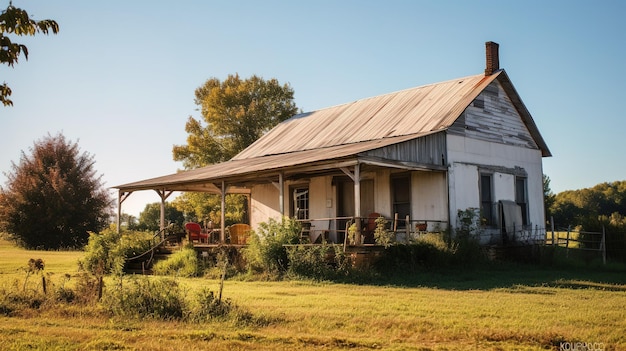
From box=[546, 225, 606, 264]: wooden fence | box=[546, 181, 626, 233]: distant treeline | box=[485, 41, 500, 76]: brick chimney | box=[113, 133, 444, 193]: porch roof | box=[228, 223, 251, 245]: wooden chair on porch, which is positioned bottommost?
box=[546, 225, 606, 264]: wooden fence

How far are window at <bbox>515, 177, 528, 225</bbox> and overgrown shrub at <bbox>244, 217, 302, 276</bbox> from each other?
9542 millimetres

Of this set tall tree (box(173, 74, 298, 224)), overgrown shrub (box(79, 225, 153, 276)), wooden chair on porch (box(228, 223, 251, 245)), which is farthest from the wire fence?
tall tree (box(173, 74, 298, 224))

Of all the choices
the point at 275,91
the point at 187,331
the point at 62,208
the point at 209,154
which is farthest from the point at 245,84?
the point at 187,331

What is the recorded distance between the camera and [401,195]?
21.6 meters

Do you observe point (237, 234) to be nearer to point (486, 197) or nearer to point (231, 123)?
point (486, 197)

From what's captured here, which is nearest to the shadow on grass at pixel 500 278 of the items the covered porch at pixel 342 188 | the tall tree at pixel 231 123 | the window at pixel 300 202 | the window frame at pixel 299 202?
the covered porch at pixel 342 188

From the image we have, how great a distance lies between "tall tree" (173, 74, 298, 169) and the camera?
146 feet

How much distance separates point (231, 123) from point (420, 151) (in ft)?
86.0

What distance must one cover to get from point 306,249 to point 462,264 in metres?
4.38

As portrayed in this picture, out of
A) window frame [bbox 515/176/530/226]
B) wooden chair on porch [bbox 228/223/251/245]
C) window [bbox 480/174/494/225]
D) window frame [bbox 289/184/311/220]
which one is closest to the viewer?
window [bbox 480/174/494/225]

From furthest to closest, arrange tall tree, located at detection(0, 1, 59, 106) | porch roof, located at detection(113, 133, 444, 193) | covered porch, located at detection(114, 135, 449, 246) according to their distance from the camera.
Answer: covered porch, located at detection(114, 135, 449, 246) → porch roof, located at detection(113, 133, 444, 193) → tall tree, located at detection(0, 1, 59, 106)

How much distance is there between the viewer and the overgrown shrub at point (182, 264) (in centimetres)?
1930

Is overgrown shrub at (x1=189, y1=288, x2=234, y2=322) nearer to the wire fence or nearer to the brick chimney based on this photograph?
the wire fence

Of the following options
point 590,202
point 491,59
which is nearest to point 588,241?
point 491,59
